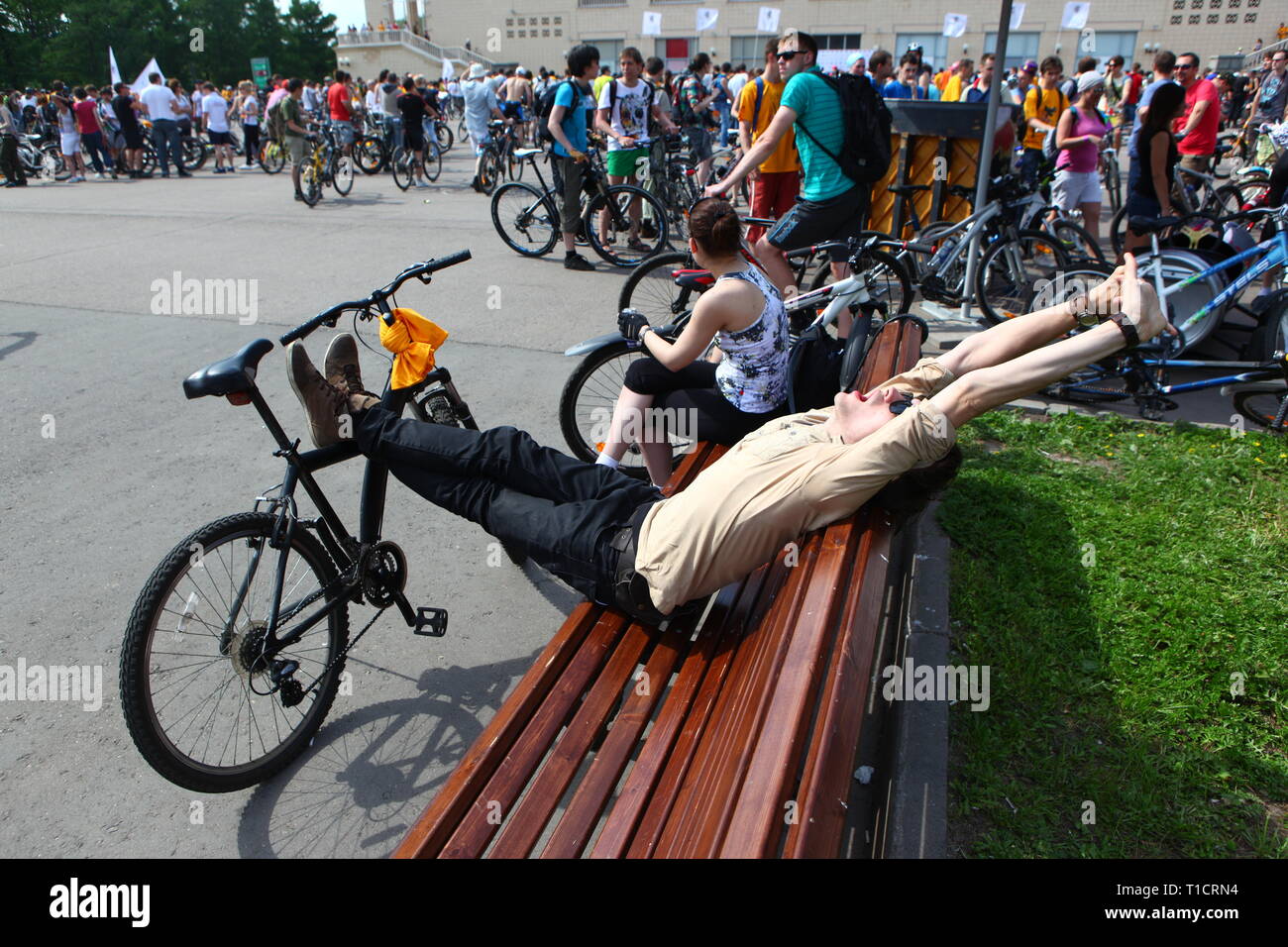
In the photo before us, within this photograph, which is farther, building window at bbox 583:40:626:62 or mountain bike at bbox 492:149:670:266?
building window at bbox 583:40:626:62

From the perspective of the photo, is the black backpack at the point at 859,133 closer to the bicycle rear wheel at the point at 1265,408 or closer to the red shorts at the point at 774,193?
the red shorts at the point at 774,193

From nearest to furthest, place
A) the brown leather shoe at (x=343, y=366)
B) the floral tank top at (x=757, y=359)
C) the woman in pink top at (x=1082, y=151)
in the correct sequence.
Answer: the brown leather shoe at (x=343, y=366)
the floral tank top at (x=757, y=359)
the woman in pink top at (x=1082, y=151)

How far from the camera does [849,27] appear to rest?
57844 mm

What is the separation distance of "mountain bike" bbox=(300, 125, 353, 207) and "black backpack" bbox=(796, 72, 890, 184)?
929 cm

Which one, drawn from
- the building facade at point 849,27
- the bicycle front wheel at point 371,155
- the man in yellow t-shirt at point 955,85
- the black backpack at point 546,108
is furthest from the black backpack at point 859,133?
the building facade at point 849,27

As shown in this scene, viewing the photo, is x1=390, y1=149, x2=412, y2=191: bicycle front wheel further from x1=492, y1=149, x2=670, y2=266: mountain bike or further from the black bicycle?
the black bicycle

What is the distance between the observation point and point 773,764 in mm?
1618

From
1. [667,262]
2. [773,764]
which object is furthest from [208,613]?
[667,262]

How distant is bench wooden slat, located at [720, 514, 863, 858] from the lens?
1.50 metres

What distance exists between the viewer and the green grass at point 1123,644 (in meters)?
2.53

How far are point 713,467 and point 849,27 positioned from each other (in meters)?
64.4

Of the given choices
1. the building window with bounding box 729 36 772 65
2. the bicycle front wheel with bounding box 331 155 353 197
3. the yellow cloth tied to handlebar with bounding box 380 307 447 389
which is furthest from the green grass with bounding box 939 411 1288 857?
the building window with bounding box 729 36 772 65

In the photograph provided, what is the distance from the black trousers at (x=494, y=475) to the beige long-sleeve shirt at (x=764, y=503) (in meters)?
0.34
